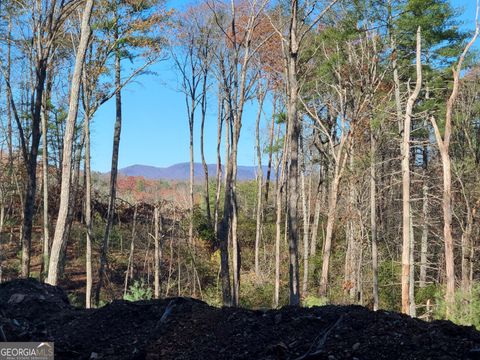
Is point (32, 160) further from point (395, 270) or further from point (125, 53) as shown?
point (395, 270)

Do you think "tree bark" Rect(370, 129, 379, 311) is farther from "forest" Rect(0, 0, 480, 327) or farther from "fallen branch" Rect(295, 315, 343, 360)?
"fallen branch" Rect(295, 315, 343, 360)

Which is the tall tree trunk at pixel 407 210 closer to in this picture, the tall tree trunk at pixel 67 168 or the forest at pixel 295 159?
the forest at pixel 295 159

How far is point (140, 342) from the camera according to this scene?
383 cm

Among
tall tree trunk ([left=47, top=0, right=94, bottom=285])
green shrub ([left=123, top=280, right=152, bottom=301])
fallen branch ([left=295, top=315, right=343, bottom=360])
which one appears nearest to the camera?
fallen branch ([left=295, top=315, right=343, bottom=360])

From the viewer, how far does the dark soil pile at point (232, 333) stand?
3168 mm

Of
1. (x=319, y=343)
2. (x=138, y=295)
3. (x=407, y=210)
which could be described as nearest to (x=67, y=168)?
(x=138, y=295)

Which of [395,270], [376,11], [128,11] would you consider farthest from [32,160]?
[395,270]

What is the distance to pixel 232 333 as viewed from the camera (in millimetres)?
3768

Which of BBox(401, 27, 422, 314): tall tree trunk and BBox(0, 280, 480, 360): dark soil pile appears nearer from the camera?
BBox(0, 280, 480, 360): dark soil pile

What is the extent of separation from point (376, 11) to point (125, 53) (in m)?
8.23

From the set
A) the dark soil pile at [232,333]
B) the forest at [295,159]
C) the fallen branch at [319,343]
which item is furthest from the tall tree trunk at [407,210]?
the fallen branch at [319,343]

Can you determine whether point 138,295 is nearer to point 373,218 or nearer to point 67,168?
point 67,168

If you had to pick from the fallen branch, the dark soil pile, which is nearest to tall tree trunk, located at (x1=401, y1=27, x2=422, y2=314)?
the dark soil pile

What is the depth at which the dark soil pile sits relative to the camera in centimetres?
317
